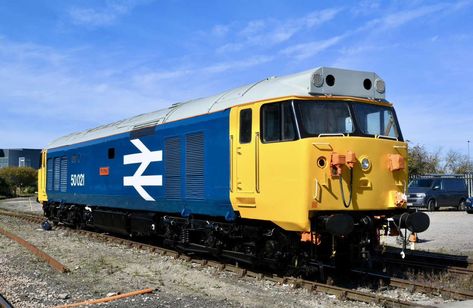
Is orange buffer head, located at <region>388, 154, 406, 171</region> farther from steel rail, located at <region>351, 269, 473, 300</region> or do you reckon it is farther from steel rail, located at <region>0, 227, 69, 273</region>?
steel rail, located at <region>0, 227, 69, 273</region>

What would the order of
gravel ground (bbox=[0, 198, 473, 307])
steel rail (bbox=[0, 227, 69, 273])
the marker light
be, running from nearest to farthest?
gravel ground (bbox=[0, 198, 473, 307]) < the marker light < steel rail (bbox=[0, 227, 69, 273])

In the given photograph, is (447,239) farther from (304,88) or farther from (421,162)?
(421,162)

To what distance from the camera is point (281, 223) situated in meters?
8.45

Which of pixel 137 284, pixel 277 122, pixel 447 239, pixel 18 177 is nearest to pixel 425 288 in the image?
pixel 277 122

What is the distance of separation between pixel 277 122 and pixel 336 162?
1.22 m

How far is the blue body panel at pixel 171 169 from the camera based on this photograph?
32.6 feet

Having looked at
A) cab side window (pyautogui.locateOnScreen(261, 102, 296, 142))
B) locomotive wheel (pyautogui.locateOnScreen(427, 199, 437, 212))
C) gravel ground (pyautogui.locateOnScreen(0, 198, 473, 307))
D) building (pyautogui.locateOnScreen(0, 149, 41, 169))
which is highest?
building (pyautogui.locateOnScreen(0, 149, 41, 169))

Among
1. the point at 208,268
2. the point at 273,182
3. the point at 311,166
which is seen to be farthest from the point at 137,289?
the point at 311,166

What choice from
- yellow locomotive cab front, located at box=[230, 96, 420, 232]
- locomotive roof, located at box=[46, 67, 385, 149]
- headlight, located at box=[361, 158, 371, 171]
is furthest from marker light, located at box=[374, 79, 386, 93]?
headlight, located at box=[361, 158, 371, 171]

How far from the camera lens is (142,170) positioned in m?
12.9

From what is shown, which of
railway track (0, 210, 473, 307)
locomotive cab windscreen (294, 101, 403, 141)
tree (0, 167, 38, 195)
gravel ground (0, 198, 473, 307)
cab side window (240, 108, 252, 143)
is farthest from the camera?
tree (0, 167, 38, 195)

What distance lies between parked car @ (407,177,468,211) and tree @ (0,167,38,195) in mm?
54823

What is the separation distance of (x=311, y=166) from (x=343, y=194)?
2.51 feet

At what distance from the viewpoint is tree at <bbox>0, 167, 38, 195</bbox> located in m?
68.8
